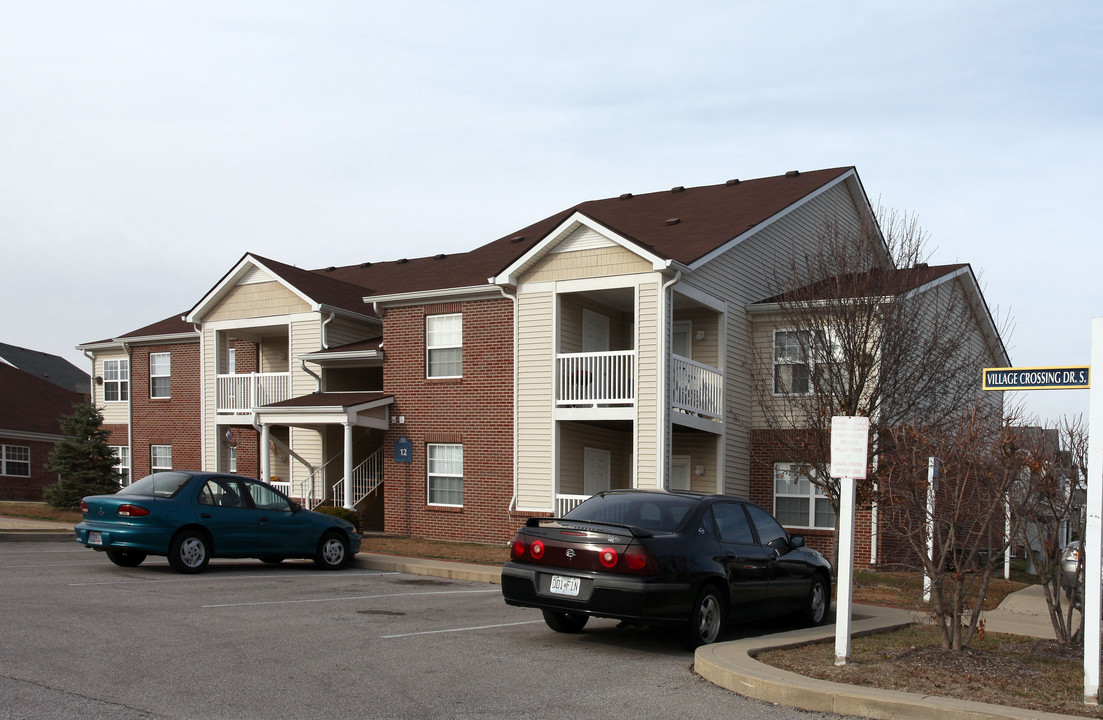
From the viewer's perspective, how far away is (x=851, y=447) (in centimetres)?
848

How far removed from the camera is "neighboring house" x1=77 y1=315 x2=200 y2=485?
29.2 m

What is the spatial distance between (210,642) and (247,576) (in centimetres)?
581

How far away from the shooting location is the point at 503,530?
72.0 feet

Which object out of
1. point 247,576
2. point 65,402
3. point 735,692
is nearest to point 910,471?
point 735,692

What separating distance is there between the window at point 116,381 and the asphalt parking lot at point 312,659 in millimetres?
20652

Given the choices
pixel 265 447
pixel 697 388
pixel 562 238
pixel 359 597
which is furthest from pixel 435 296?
pixel 359 597

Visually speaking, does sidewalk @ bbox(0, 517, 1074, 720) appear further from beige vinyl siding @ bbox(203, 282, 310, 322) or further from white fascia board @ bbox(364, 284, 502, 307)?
beige vinyl siding @ bbox(203, 282, 310, 322)

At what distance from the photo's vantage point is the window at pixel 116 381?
108 feet

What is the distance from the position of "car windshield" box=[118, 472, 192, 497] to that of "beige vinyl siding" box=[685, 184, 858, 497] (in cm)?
1038

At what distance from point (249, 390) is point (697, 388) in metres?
11.9

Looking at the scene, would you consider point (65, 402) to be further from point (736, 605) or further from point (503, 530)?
point (736, 605)

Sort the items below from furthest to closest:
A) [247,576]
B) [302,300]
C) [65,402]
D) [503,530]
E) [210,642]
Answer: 1. [65,402]
2. [302,300]
3. [503,530]
4. [247,576]
5. [210,642]

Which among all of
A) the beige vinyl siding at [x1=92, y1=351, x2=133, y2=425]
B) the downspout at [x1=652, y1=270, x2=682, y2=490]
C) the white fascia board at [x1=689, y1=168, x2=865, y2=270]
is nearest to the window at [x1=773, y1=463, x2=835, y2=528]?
the downspout at [x1=652, y1=270, x2=682, y2=490]

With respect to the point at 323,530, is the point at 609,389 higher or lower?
higher
